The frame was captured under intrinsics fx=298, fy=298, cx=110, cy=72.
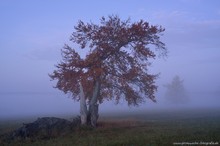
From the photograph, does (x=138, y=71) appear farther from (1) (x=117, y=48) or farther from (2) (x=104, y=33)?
(2) (x=104, y=33)

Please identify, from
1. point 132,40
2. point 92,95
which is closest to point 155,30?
point 132,40

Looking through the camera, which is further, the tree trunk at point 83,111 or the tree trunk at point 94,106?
the tree trunk at point 94,106

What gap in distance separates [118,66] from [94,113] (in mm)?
5693

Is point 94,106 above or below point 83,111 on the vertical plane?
above

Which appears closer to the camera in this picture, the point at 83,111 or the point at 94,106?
the point at 83,111

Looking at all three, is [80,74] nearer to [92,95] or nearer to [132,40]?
[92,95]

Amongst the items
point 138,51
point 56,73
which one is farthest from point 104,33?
point 56,73

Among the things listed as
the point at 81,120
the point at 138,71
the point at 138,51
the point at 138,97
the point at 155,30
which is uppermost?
the point at 155,30

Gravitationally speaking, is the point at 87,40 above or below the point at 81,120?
above

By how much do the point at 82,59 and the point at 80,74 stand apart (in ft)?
5.26

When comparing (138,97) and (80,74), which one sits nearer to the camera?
(80,74)

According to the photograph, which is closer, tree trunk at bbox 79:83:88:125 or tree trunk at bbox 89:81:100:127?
tree trunk at bbox 79:83:88:125

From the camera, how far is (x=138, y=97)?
34.6 meters

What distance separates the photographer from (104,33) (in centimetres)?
3169
